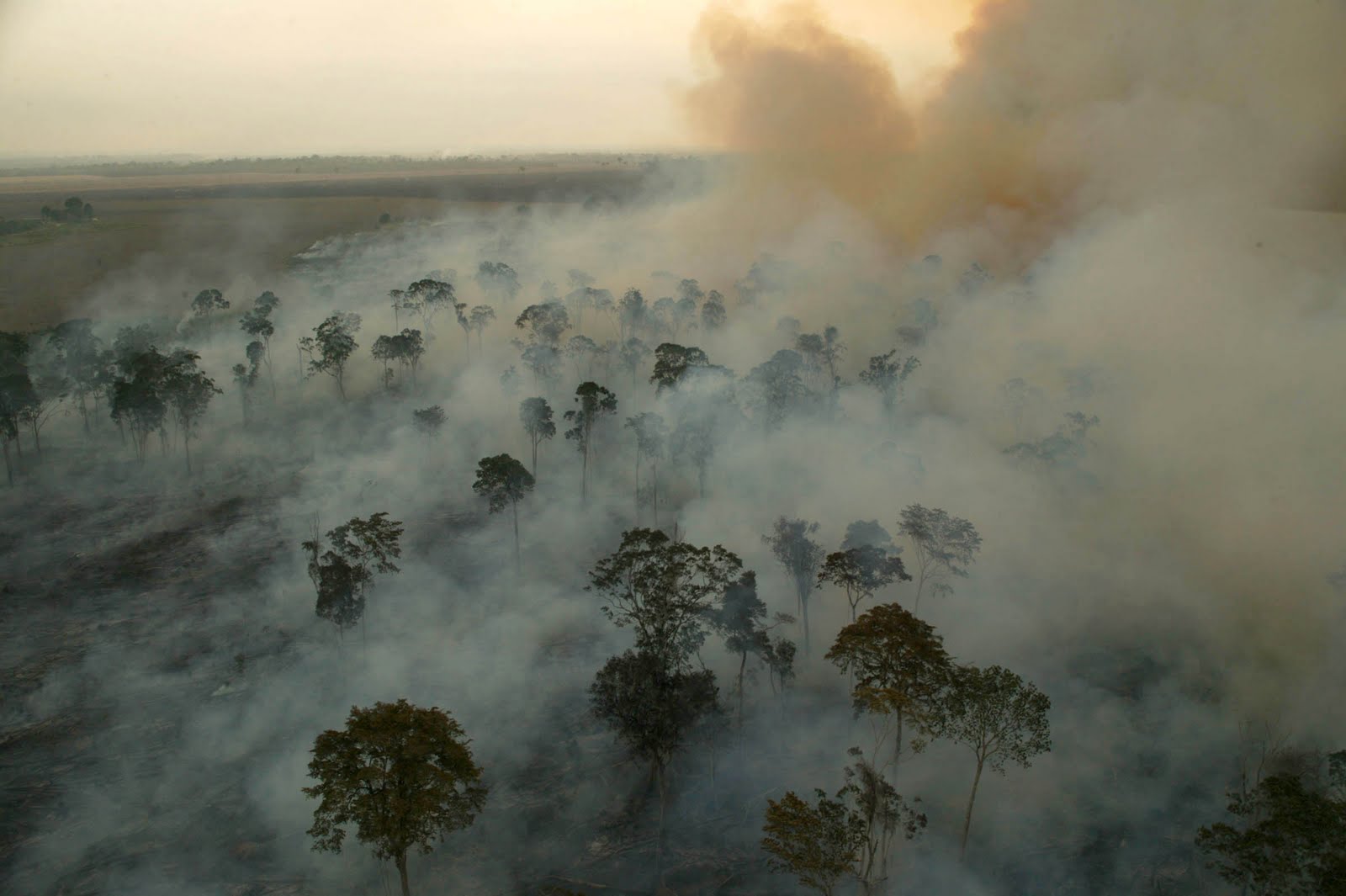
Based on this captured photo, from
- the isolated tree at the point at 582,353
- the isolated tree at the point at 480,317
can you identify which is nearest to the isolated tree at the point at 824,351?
the isolated tree at the point at 582,353

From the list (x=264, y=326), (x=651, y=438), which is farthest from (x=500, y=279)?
(x=651, y=438)

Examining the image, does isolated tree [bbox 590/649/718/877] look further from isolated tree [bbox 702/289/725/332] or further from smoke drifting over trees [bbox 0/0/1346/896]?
isolated tree [bbox 702/289/725/332]

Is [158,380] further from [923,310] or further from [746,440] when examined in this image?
[923,310]

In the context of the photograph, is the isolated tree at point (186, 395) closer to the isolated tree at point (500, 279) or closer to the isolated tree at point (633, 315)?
the isolated tree at point (500, 279)

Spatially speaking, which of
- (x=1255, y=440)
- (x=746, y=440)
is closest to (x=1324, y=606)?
(x=1255, y=440)

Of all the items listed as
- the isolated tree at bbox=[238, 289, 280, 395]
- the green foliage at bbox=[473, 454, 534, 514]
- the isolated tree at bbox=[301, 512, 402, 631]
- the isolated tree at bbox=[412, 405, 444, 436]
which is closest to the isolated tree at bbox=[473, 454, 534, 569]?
the green foliage at bbox=[473, 454, 534, 514]

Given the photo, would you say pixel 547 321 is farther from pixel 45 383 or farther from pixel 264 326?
pixel 45 383
